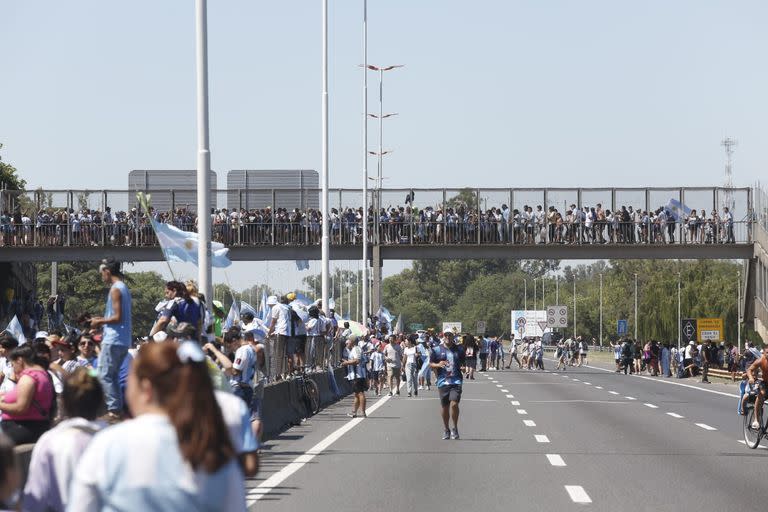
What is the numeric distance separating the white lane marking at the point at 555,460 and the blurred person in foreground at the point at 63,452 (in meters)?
11.9

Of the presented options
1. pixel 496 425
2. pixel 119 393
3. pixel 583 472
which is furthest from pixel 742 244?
pixel 119 393

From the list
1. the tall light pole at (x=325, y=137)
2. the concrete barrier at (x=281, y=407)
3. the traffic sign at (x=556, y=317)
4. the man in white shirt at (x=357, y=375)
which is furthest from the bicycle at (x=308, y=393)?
the traffic sign at (x=556, y=317)

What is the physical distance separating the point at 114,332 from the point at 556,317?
3192 inches

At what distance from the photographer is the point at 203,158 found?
21.4 meters

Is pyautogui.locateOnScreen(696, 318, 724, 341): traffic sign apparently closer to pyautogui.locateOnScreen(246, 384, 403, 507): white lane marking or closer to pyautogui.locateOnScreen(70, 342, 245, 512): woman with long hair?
pyautogui.locateOnScreen(246, 384, 403, 507): white lane marking

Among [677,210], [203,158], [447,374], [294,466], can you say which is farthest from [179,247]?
[677,210]

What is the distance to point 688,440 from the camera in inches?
869

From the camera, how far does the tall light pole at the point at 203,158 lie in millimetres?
20438

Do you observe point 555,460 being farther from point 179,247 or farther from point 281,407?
point 179,247

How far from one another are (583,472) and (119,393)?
5.78 meters

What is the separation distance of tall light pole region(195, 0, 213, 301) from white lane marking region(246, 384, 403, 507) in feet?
8.48

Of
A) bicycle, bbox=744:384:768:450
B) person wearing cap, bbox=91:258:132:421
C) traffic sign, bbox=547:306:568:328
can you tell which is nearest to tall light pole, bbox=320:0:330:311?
bicycle, bbox=744:384:768:450

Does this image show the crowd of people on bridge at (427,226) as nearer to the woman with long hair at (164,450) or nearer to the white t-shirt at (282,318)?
the white t-shirt at (282,318)

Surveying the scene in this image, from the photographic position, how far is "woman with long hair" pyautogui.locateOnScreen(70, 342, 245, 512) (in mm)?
4723
